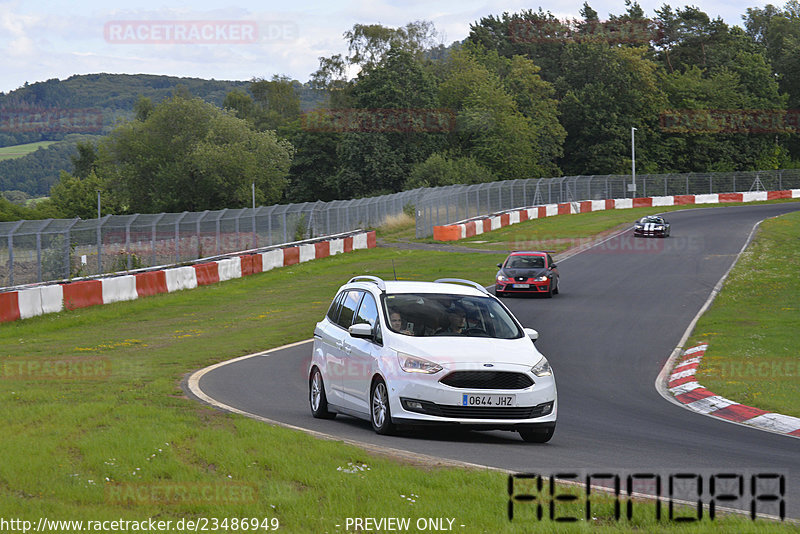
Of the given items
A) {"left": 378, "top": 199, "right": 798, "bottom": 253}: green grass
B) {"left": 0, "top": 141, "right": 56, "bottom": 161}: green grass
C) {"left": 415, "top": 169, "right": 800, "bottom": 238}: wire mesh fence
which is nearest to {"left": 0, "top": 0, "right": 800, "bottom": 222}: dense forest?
{"left": 415, "top": 169, "right": 800, "bottom": 238}: wire mesh fence

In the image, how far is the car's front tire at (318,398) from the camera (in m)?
11.8

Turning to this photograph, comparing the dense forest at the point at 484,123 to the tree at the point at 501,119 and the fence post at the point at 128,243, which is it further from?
the fence post at the point at 128,243

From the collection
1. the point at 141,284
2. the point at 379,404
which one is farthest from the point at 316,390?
the point at 141,284

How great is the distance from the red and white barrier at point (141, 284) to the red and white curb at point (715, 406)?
16.1 metres

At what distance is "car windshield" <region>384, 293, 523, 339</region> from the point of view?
10.8 meters

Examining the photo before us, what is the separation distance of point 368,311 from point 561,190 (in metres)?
65.9

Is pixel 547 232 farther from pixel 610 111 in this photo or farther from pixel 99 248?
pixel 610 111

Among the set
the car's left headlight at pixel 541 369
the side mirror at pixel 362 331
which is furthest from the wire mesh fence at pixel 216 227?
the car's left headlight at pixel 541 369

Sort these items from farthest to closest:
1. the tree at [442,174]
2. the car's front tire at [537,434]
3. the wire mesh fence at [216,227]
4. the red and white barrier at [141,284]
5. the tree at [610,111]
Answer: the tree at [610,111], the tree at [442,174], the wire mesh fence at [216,227], the red and white barrier at [141,284], the car's front tire at [537,434]

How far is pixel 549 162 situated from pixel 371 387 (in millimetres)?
91475

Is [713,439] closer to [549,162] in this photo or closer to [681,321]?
[681,321]

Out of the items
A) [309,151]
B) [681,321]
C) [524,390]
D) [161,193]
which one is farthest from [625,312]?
[309,151]

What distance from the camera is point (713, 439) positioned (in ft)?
35.3

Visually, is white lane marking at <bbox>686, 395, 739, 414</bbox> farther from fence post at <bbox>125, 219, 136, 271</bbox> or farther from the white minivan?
fence post at <bbox>125, 219, 136, 271</bbox>
